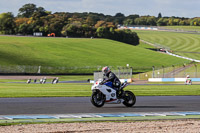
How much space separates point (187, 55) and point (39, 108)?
141 metres

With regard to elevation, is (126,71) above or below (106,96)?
below

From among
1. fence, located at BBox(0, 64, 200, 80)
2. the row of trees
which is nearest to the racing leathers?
fence, located at BBox(0, 64, 200, 80)

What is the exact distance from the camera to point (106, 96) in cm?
2000

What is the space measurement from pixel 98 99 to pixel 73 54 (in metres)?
115

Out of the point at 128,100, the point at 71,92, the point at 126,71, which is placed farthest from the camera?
the point at 126,71

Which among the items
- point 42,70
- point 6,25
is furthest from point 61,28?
point 42,70

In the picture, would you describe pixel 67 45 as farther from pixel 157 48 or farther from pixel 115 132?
pixel 115 132

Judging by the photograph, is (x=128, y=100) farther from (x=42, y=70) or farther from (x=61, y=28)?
(x=61, y=28)

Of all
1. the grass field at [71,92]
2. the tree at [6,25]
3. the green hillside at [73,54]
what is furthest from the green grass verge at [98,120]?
the tree at [6,25]

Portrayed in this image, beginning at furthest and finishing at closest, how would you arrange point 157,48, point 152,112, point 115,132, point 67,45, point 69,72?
point 157,48 < point 67,45 < point 69,72 < point 152,112 < point 115,132

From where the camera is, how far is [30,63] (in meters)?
111

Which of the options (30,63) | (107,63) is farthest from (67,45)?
(30,63)

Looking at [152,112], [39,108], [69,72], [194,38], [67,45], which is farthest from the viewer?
[194,38]

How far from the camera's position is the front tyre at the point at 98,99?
19.9 metres
